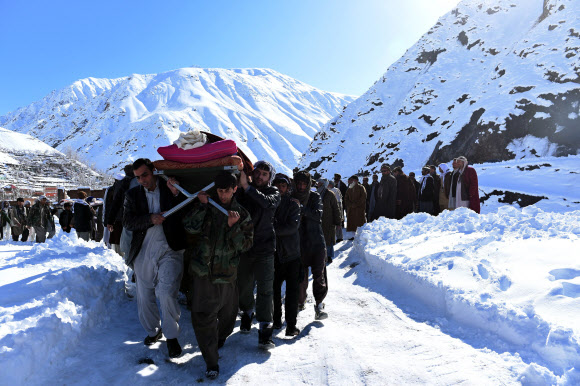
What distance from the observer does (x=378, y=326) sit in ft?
15.1

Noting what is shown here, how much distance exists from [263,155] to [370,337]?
183 metres

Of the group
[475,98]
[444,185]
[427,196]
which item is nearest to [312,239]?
[444,185]

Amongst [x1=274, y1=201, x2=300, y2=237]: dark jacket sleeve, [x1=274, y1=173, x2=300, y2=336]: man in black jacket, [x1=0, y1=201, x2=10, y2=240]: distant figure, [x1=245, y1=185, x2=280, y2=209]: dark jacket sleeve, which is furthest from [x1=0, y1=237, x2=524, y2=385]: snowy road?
[x1=0, y1=201, x2=10, y2=240]: distant figure

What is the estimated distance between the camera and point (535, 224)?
6367 millimetres

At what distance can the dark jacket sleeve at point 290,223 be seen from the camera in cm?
429

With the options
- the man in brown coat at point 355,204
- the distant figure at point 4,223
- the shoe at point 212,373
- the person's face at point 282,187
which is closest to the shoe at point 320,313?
the person's face at point 282,187

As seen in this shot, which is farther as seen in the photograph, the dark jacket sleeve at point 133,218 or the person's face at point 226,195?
the dark jacket sleeve at point 133,218

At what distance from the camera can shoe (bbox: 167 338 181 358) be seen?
3.61 metres

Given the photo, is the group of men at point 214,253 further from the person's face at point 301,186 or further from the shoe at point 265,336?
the person's face at point 301,186

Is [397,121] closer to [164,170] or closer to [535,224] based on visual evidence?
[535,224]

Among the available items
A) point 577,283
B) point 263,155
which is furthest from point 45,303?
point 263,155

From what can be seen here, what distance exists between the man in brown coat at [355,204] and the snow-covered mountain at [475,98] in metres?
23.4

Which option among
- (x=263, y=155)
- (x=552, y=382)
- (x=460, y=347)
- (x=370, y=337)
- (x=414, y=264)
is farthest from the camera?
(x=263, y=155)

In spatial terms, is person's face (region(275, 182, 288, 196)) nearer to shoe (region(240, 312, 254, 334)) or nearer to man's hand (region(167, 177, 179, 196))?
man's hand (region(167, 177, 179, 196))
